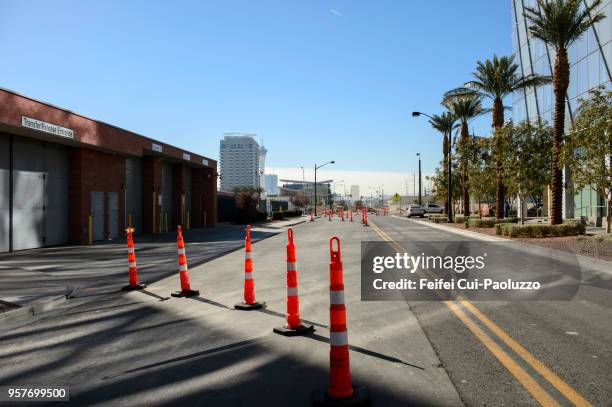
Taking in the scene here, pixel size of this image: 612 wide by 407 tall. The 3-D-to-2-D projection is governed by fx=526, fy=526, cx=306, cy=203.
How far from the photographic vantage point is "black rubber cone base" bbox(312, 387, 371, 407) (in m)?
4.09

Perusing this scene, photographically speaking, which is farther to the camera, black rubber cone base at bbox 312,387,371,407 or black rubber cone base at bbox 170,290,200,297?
black rubber cone base at bbox 170,290,200,297

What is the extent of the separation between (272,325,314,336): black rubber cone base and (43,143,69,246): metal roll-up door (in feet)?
55.5

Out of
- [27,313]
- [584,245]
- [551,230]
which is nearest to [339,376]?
[27,313]

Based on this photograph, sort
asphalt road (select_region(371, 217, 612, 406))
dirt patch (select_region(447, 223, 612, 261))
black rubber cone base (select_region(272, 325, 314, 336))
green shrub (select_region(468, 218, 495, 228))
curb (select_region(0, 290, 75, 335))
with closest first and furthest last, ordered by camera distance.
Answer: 1. asphalt road (select_region(371, 217, 612, 406))
2. black rubber cone base (select_region(272, 325, 314, 336))
3. curb (select_region(0, 290, 75, 335))
4. dirt patch (select_region(447, 223, 612, 261))
5. green shrub (select_region(468, 218, 495, 228))

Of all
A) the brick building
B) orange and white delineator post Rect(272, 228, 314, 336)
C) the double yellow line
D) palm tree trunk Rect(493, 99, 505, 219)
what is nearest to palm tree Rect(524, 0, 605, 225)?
palm tree trunk Rect(493, 99, 505, 219)

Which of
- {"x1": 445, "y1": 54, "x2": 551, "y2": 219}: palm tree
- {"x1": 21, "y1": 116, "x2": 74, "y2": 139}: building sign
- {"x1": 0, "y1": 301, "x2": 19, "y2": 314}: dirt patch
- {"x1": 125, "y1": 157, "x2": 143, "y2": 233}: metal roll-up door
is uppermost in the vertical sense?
{"x1": 445, "y1": 54, "x2": 551, "y2": 219}: palm tree

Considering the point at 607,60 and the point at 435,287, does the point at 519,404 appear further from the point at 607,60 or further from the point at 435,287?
the point at 607,60

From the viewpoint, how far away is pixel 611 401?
4148 millimetres

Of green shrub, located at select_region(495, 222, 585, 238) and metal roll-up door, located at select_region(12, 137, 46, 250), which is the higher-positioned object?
metal roll-up door, located at select_region(12, 137, 46, 250)

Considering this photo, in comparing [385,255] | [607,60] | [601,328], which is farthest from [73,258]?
[607,60]

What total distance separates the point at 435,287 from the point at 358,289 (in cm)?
142

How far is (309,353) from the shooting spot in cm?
567

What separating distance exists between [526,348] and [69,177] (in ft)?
67.8

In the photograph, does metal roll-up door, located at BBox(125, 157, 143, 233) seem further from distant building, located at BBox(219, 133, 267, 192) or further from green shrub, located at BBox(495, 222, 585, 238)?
distant building, located at BBox(219, 133, 267, 192)
